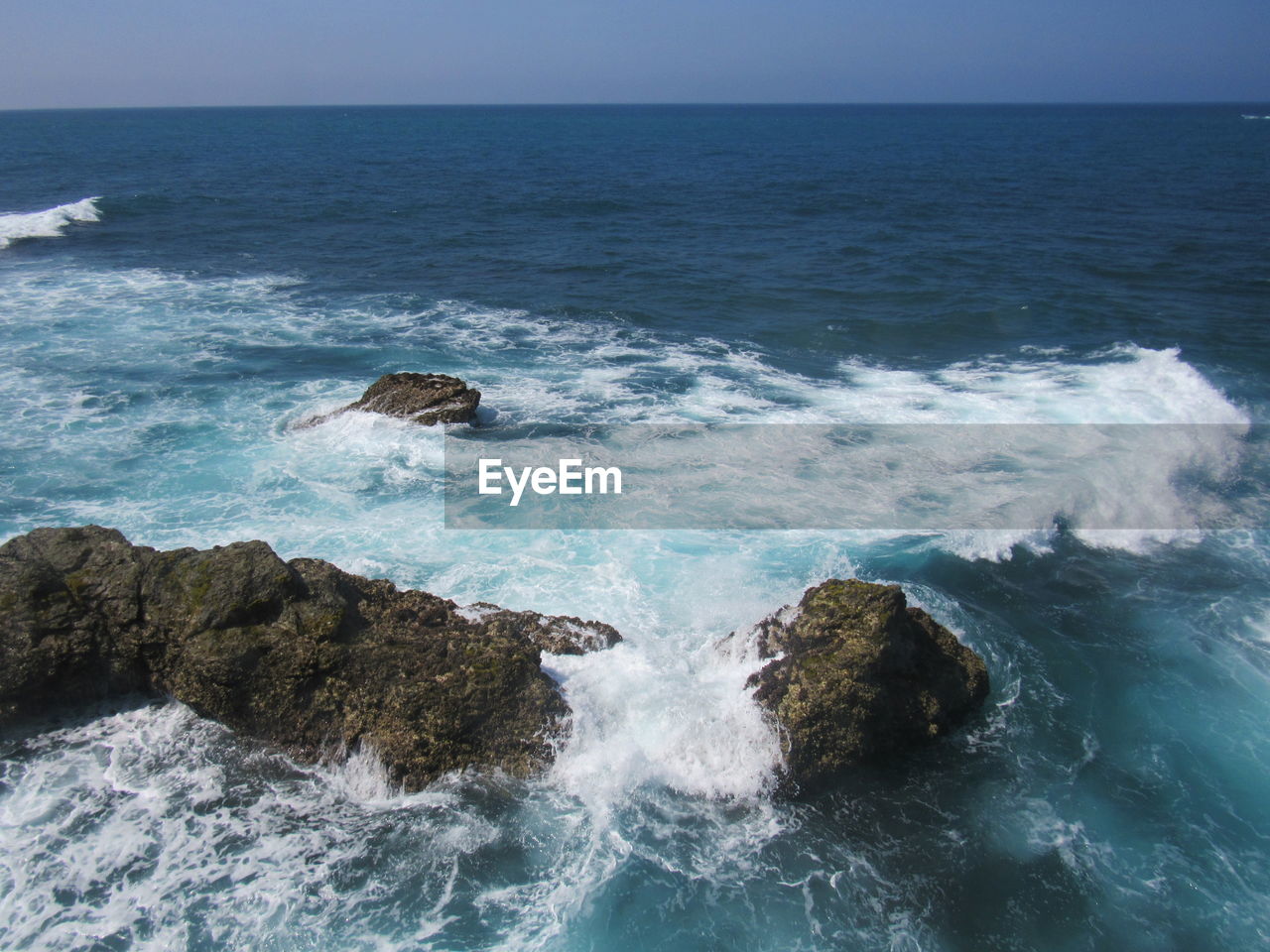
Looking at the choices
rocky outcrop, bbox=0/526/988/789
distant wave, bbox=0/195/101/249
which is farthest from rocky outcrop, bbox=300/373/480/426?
distant wave, bbox=0/195/101/249

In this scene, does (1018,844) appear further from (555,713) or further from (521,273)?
(521,273)

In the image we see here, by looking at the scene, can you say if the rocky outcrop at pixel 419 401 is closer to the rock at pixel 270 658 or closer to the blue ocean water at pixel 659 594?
the blue ocean water at pixel 659 594

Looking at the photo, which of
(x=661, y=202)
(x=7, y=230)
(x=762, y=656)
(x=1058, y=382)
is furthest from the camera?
(x=661, y=202)

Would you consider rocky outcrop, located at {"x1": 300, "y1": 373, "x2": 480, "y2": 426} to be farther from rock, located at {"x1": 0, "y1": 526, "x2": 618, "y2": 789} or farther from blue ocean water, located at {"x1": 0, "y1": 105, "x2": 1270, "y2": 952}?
rock, located at {"x1": 0, "y1": 526, "x2": 618, "y2": 789}

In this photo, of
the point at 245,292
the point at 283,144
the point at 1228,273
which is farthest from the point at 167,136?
the point at 1228,273

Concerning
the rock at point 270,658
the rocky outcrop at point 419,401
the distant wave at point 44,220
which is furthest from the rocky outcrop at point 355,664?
the distant wave at point 44,220
